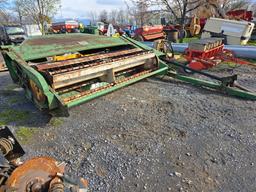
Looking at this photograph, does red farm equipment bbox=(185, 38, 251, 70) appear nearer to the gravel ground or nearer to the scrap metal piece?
the gravel ground

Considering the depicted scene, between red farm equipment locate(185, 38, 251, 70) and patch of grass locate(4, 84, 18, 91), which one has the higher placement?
red farm equipment locate(185, 38, 251, 70)

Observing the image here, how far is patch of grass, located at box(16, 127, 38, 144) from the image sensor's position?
9.80ft

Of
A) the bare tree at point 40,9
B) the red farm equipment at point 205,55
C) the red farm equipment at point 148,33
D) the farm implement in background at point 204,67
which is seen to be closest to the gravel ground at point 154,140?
the farm implement in background at point 204,67

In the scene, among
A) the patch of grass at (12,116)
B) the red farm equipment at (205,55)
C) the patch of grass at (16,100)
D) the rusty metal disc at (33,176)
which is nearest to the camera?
the rusty metal disc at (33,176)

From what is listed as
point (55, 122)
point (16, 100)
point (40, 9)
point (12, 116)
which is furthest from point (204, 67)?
point (40, 9)

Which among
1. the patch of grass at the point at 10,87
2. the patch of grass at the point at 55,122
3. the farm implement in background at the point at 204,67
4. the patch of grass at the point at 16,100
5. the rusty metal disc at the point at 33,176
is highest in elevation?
the rusty metal disc at the point at 33,176

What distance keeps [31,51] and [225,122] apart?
3090 millimetres

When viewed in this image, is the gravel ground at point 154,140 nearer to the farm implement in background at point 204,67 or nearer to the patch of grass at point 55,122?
the patch of grass at point 55,122

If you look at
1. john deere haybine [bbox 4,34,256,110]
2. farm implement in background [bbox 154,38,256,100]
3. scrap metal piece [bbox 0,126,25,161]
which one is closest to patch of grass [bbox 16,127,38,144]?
john deere haybine [bbox 4,34,256,110]

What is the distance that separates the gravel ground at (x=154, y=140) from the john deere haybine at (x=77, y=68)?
33 centimetres

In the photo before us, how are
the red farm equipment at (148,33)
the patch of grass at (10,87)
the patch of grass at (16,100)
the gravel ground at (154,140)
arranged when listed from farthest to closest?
the red farm equipment at (148,33)
the patch of grass at (10,87)
the patch of grass at (16,100)
the gravel ground at (154,140)

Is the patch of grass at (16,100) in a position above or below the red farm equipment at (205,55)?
below

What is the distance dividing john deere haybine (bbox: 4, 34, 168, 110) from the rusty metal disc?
5.36ft

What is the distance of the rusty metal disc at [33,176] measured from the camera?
1254 mm
